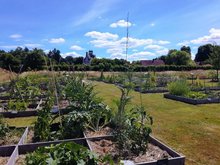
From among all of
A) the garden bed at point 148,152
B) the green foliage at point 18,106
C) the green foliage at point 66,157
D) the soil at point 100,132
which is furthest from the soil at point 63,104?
the green foliage at point 66,157

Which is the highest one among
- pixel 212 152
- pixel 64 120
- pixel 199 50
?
pixel 199 50

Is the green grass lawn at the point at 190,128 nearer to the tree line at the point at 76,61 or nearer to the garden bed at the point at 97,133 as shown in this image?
the garden bed at the point at 97,133

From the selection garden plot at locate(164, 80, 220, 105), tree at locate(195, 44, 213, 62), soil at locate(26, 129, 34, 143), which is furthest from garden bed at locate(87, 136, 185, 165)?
tree at locate(195, 44, 213, 62)

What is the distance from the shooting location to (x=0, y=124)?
5.65m

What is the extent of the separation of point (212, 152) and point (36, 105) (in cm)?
688

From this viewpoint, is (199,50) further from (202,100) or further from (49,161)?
(49,161)

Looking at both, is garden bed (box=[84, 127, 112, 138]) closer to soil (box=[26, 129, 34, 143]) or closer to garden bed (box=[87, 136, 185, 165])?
garden bed (box=[87, 136, 185, 165])

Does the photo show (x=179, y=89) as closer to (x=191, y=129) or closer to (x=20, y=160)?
(x=191, y=129)

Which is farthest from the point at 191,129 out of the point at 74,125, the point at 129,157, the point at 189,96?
the point at 189,96

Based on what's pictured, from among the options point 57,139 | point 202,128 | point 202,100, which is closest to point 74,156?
point 57,139

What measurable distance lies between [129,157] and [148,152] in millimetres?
423

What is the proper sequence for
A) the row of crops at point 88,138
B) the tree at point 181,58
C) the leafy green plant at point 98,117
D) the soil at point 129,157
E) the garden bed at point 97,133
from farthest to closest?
the tree at point 181,58 < the leafy green plant at point 98,117 < the garden bed at point 97,133 < the soil at point 129,157 < the row of crops at point 88,138

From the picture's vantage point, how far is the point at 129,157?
14.2 ft

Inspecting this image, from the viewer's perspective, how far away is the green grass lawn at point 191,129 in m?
4.85
